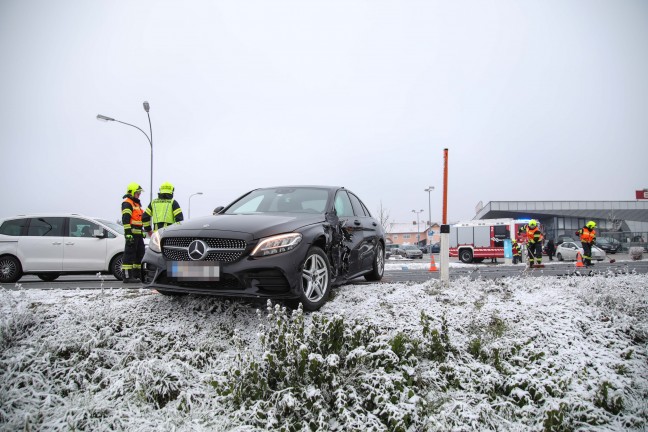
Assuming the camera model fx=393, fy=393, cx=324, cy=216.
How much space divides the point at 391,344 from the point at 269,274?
1.20m

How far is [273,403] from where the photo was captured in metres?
2.78

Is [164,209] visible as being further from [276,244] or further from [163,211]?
[276,244]

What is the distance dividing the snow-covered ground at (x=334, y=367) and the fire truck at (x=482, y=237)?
20049mm

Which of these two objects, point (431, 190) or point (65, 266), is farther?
point (431, 190)

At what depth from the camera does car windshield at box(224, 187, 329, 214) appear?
4.90 meters

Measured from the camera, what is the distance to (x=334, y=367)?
2971 mm

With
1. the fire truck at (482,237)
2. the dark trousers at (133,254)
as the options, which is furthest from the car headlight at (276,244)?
the fire truck at (482,237)

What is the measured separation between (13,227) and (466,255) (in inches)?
876

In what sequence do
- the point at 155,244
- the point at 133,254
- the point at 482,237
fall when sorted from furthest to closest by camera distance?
the point at 482,237
the point at 133,254
the point at 155,244

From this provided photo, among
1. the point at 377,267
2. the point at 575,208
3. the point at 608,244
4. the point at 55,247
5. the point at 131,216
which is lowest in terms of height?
the point at 608,244

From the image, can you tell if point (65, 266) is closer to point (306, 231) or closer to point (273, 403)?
point (306, 231)

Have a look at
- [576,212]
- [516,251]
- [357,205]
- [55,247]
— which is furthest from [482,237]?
[576,212]

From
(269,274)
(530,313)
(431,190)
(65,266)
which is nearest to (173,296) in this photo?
(269,274)

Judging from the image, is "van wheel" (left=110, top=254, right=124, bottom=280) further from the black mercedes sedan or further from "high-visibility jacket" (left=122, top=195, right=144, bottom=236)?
the black mercedes sedan
